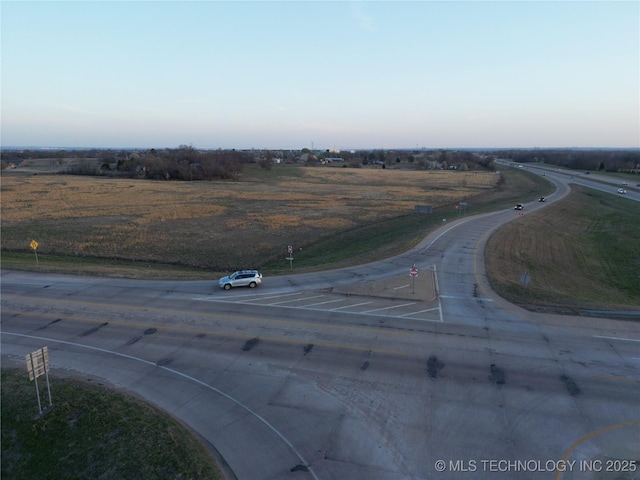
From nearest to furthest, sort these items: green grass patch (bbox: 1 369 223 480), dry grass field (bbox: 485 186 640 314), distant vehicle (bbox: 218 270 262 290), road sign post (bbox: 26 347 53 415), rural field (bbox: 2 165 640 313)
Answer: green grass patch (bbox: 1 369 223 480)
road sign post (bbox: 26 347 53 415)
dry grass field (bbox: 485 186 640 314)
distant vehicle (bbox: 218 270 262 290)
rural field (bbox: 2 165 640 313)

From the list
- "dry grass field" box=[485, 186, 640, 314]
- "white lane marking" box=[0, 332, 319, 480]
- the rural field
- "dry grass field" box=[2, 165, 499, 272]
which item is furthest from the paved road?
"dry grass field" box=[2, 165, 499, 272]

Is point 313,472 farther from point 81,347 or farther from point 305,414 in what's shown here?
point 81,347

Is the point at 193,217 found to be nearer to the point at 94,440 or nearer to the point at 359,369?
the point at 359,369

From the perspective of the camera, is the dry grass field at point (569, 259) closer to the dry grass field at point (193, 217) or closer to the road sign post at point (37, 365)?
the dry grass field at point (193, 217)

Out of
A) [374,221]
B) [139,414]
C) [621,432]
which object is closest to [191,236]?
[374,221]

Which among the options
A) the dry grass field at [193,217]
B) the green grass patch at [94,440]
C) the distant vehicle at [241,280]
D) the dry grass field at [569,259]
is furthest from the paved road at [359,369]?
the dry grass field at [193,217]

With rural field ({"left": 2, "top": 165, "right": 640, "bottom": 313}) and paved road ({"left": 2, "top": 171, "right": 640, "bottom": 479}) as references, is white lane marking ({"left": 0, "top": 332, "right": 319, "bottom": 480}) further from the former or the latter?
rural field ({"left": 2, "top": 165, "right": 640, "bottom": 313})

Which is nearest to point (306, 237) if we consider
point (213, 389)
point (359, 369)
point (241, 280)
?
point (241, 280)
